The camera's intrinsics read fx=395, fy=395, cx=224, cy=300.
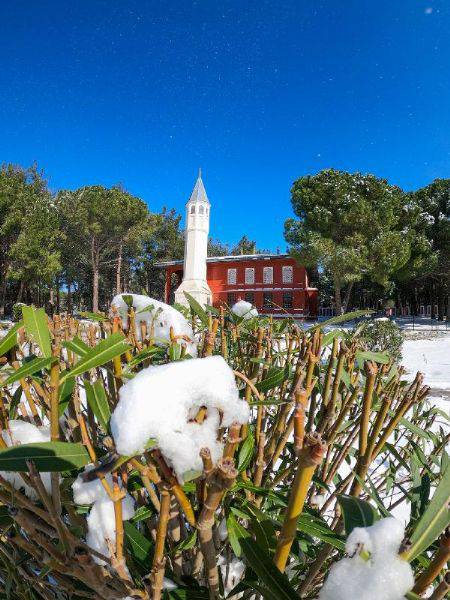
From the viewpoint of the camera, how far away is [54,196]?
3189 centimetres

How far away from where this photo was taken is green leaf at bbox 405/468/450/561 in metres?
0.45

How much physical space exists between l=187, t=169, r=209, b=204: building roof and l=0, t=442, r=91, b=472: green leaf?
1021 inches

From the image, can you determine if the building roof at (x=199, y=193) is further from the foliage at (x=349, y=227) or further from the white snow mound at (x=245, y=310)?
the white snow mound at (x=245, y=310)

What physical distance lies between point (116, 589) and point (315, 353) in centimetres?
60

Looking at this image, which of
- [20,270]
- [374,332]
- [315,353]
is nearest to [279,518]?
[315,353]

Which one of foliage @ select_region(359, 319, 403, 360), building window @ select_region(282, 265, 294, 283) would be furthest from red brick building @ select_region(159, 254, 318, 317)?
foliage @ select_region(359, 319, 403, 360)

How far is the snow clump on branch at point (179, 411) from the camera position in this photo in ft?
1.67

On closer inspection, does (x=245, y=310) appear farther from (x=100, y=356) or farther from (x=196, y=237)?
(x=196, y=237)

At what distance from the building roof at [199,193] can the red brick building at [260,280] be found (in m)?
5.38

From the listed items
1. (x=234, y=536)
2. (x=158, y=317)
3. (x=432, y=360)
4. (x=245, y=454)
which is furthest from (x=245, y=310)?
(x=432, y=360)

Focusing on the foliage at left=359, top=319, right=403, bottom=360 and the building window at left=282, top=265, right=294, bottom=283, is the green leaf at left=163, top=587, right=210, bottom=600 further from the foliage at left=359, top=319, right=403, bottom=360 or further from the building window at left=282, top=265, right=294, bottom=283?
the building window at left=282, top=265, right=294, bottom=283

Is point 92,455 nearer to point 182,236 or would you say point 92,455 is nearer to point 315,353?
point 315,353

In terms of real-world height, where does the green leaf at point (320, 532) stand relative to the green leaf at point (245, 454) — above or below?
below

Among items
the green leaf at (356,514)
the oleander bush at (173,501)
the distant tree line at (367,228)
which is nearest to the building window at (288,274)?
the distant tree line at (367,228)
